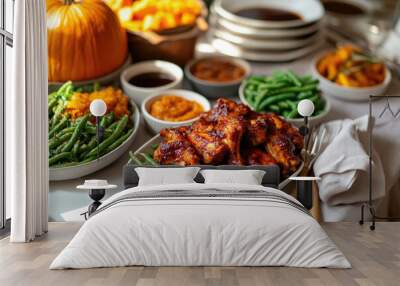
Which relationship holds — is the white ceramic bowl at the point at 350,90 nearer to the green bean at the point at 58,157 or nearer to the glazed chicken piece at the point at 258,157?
the glazed chicken piece at the point at 258,157

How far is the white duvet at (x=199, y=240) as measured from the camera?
363 cm

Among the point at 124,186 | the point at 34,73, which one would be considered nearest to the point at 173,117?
the point at 124,186

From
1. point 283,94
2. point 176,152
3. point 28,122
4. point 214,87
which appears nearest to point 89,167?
point 176,152

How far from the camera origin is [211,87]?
580 centimetres

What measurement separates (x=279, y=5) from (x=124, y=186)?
9.84 feet

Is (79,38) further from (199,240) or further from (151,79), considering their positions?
(199,240)

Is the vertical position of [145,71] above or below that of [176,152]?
below

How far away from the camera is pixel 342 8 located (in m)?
7.31

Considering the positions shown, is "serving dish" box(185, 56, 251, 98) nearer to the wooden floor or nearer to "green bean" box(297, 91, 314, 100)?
"green bean" box(297, 91, 314, 100)

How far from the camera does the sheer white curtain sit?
4.09 metres

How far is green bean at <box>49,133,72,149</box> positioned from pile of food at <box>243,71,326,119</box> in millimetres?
1421

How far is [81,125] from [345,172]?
1.71 meters

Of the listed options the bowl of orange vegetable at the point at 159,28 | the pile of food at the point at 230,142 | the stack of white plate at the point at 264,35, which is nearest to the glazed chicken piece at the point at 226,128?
the pile of food at the point at 230,142

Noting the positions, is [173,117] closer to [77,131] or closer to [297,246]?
[77,131]
